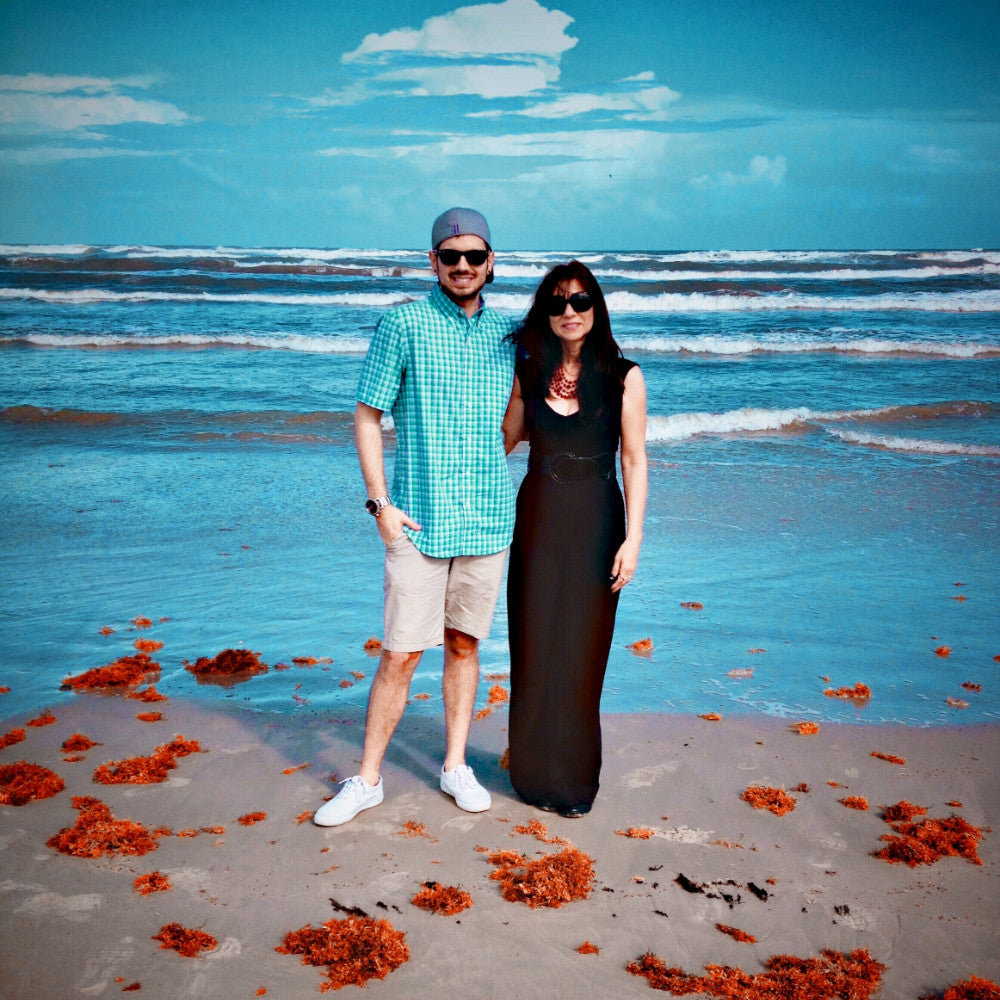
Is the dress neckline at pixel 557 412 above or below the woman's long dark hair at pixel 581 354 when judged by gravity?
below

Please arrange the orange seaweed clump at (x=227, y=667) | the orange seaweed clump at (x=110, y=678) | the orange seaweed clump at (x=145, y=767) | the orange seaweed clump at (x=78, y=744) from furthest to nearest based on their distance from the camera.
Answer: the orange seaweed clump at (x=227, y=667) → the orange seaweed clump at (x=110, y=678) → the orange seaweed clump at (x=78, y=744) → the orange seaweed clump at (x=145, y=767)

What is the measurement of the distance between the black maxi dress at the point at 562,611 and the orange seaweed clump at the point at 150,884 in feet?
3.76

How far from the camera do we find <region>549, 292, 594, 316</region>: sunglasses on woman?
2.88 metres

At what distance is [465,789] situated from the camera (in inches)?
121

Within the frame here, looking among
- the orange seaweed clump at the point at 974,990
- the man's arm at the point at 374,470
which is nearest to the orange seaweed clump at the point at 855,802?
the orange seaweed clump at the point at 974,990

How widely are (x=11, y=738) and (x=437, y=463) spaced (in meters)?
1.99

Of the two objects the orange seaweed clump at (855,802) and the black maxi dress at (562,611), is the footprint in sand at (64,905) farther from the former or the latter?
Answer: the orange seaweed clump at (855,802)

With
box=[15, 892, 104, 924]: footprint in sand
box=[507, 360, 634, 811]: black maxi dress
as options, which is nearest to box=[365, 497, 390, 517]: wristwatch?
box=[507, 360, 634, 811]: black maxi dress

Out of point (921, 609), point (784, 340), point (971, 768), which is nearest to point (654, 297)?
point (784, 340)

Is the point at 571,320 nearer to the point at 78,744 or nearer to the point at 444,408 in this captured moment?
the point at 444,408

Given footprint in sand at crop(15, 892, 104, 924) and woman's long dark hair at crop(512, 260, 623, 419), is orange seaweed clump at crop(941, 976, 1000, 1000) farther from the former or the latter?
footprint in sand at crop(15, 892, 104, 924)

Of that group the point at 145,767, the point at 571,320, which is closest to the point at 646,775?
the point at 571,320

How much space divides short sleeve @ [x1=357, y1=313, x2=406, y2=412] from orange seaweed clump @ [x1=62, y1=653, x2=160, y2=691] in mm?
1919

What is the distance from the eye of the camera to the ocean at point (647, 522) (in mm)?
4148
